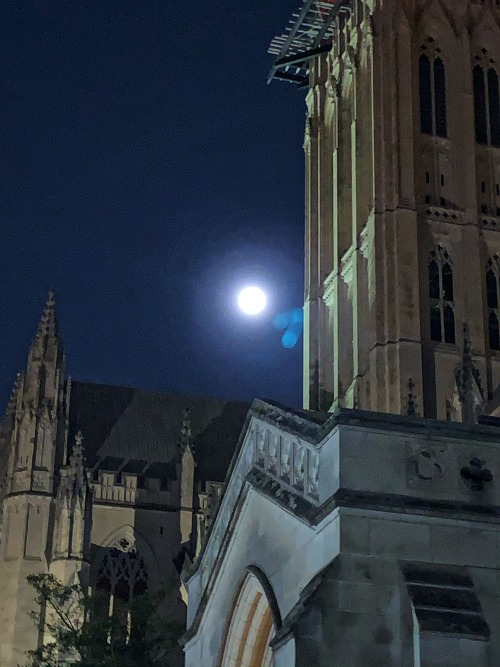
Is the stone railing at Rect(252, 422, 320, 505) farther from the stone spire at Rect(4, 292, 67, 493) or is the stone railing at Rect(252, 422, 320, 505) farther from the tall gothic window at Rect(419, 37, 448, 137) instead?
the tall gothic window at Rect(419, 37, 448, 137)

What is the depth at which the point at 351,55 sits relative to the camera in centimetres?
5062

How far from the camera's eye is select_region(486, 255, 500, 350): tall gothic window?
4569cm

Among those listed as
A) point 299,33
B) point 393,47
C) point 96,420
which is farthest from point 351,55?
point 96,420

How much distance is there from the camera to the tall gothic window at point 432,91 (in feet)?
158

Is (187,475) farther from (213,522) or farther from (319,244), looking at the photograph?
(213,522)

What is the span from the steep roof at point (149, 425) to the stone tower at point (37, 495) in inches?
127

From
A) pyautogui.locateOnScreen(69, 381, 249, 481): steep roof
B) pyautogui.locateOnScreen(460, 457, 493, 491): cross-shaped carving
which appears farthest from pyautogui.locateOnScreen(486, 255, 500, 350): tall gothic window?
pyautogui.locateOnScreen(460, 457, 493, 491): cross-shaped carving

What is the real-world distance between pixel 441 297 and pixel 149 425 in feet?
43.8

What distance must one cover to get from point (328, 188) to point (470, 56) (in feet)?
26.4

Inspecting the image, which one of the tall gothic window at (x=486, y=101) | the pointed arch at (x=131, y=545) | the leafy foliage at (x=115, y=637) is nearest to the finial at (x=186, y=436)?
the pointed arch at (x=131, y=545)

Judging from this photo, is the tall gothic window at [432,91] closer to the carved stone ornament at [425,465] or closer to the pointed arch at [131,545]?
the pointed arch at [131,545]

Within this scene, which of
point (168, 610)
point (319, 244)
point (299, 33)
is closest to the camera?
point (168, 610)

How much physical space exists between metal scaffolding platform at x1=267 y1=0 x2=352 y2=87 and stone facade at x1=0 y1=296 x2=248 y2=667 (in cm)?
1657

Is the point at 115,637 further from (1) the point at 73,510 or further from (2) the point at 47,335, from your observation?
(2) the point at 47,335
